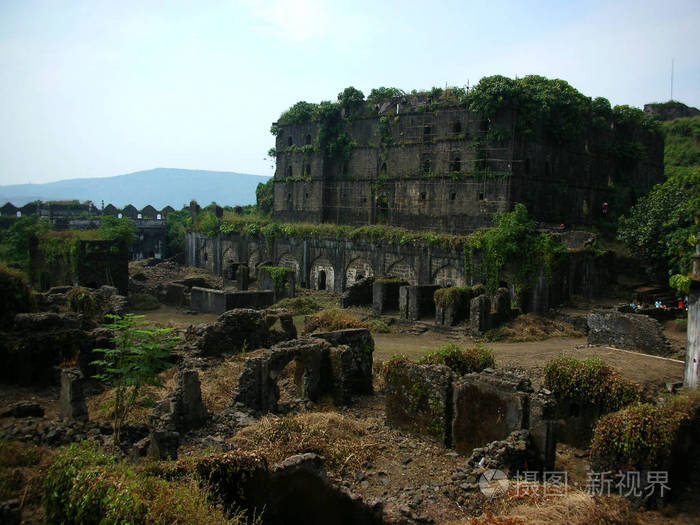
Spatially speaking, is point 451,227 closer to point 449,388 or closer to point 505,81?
point 505,81

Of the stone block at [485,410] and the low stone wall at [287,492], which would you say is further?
the stone block at [485,410]

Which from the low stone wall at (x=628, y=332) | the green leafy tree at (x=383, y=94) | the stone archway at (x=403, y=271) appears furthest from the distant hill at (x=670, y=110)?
the low stone wall at (x=628, y=332)

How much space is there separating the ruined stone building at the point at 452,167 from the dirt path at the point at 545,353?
13.0 metres

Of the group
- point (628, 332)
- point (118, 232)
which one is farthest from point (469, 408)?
point (118, 232)

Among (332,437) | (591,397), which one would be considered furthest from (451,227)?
(332,437)

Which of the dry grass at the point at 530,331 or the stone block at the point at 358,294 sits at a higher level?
the stone block at the point at 358,294

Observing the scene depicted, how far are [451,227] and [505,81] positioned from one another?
29.2 feet

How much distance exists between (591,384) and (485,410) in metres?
2.90

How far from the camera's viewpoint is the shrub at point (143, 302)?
91.4 ft

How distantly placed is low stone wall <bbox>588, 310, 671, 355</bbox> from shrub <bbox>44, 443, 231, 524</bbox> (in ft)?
46.6

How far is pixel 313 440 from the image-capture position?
990cm

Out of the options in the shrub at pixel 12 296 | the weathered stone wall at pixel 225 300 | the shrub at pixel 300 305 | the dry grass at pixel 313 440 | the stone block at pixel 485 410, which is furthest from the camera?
the shrub at pixel 300 305

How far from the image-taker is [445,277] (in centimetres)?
2941

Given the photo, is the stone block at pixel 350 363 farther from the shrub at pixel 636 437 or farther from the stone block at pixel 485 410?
the shrub at pixel 636 437
